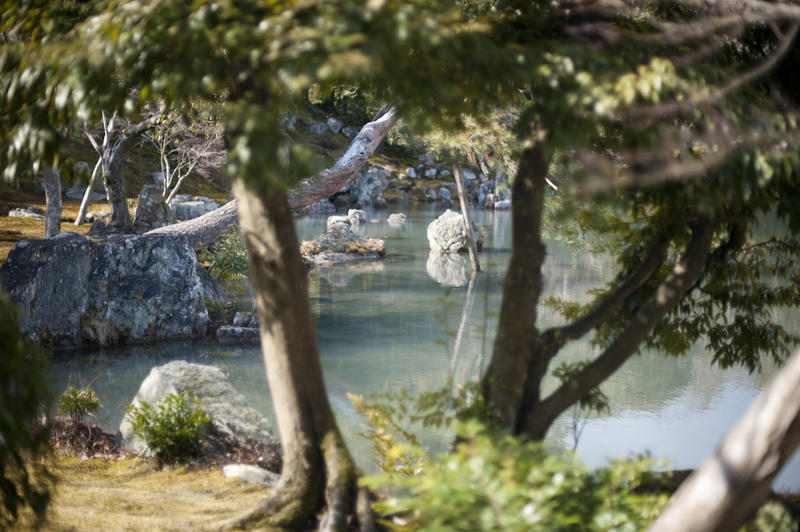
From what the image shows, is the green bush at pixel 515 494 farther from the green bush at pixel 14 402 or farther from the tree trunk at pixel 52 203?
the tree trunk at pixel 52 203

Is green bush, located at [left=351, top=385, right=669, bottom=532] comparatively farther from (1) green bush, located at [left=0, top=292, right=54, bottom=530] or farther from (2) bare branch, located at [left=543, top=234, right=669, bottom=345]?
(1) green bush, located at [left=0, top=292, right=54, bottom=530]

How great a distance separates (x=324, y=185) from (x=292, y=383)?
30.6 ft

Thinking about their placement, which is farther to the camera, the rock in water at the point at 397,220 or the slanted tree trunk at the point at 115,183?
the rock in water at the point at 397,220

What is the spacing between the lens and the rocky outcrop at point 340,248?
879 inches

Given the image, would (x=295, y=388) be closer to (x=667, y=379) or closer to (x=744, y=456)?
(x=744, y=456)

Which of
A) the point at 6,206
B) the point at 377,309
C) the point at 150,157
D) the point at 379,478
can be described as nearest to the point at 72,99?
the point at 379,478

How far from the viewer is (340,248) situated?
22.9 m

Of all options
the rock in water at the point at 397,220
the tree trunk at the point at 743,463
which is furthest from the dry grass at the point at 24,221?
the tree trunk at the point at 743,463

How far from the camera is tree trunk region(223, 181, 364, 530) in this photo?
3592 mm

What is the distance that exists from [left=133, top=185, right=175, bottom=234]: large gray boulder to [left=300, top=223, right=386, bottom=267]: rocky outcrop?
457 cm

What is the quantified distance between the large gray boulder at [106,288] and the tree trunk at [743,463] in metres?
10.8

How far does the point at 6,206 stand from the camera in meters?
26.2

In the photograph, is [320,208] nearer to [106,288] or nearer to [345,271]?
[345,271]

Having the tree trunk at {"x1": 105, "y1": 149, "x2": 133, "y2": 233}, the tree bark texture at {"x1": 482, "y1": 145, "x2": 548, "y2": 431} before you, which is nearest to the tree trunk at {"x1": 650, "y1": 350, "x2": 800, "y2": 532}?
the tree bark texture at {"x1": 482, "y1": 145, "x2": 548, "y2": 431}
